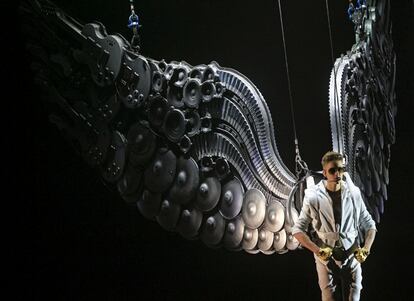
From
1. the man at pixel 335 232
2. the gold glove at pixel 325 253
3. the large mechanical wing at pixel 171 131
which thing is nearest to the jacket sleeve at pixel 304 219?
the man at pixel 335 232

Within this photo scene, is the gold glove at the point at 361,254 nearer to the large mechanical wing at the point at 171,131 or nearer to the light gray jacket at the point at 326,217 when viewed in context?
the light gray jacket at the point at 326,217

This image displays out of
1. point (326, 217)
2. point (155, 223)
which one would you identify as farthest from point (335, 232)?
point (155, 223)

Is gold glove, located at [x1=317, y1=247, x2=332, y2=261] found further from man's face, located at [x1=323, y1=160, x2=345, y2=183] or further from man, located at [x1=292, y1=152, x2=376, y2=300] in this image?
man's face, located at [x1=323, y1=160, x2=345, y2=183]

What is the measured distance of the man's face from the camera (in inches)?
130

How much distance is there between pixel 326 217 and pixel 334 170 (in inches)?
8.9

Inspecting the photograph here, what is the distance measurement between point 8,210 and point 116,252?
1.64 ft

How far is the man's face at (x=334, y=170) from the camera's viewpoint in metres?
3.30

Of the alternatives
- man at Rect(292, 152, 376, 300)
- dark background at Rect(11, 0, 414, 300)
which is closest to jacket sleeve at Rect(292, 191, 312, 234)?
man at Rect(292, 152, 376, 300)

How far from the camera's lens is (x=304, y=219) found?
337 cm

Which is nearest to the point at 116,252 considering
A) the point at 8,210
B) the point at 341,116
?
the point at 8,210

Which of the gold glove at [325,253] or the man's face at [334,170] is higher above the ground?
the man's face at [334,170]

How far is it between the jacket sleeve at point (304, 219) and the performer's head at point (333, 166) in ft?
0.49

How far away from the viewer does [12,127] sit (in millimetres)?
3160

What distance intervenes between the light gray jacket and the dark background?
1.30ft
